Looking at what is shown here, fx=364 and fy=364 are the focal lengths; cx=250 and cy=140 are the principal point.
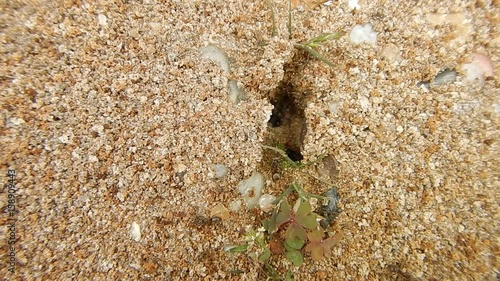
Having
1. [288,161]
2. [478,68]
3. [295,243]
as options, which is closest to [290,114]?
[288,161]

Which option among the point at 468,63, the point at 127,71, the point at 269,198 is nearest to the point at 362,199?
the point at 269,198

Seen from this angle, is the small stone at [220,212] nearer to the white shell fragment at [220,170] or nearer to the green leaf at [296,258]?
the white shell fragment at [220,170]

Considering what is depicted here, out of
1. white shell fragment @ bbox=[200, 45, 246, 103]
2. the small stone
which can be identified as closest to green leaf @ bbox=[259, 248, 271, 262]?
the small stone

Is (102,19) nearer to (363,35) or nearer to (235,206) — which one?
(235,206)

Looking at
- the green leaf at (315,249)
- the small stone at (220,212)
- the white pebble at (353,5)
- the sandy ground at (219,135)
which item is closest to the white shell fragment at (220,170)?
the sandy ground at (219,135)

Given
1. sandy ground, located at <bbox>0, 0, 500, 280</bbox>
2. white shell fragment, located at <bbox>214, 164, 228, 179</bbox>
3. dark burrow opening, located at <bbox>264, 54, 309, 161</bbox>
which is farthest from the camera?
dark burrow opening, located at <bbox>264, 54, 309, 161</bbox>

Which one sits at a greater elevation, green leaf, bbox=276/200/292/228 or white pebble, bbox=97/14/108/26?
white pebble, bbox=97/14/108/26

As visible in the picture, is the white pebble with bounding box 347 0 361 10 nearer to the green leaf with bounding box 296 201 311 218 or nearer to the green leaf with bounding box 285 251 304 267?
the green leaf with bounding box 296 201 311 218
